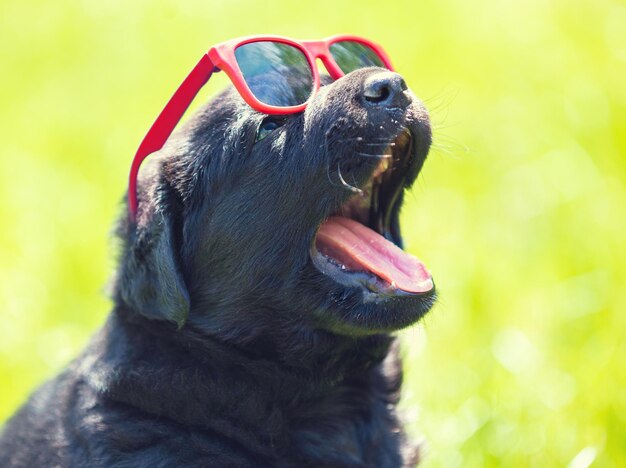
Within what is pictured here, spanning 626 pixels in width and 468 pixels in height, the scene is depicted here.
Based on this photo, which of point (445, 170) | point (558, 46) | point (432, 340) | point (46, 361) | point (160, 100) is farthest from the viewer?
point (160, 100)

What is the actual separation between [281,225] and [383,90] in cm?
54

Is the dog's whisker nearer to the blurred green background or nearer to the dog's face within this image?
the dog's face

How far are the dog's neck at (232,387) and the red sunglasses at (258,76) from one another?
46 cm

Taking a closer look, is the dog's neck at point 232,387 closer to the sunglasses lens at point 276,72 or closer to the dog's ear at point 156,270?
the dog's ear at point 156,270

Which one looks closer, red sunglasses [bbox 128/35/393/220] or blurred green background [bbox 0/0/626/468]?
red sunglasses [bbox 128/35/393/220]

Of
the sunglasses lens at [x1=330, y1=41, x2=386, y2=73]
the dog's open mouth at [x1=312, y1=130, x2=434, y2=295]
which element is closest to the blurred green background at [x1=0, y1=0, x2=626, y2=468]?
the sunglasses lens at [x1=330, y1=41, x2=386, y2=73]

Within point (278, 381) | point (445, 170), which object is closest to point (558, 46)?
point (445, 170)

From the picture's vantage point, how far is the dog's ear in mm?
3045

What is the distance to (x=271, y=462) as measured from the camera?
314 centimetres

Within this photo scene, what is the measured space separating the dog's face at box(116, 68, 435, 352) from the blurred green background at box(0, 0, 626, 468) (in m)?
0.68

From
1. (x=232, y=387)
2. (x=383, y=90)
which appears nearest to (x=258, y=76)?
(x=383, y=90)

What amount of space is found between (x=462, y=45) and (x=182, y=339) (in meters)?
5.46

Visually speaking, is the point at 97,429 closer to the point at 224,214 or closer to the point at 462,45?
the point at 224,214

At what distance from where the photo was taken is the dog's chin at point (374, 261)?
3.03 metres
